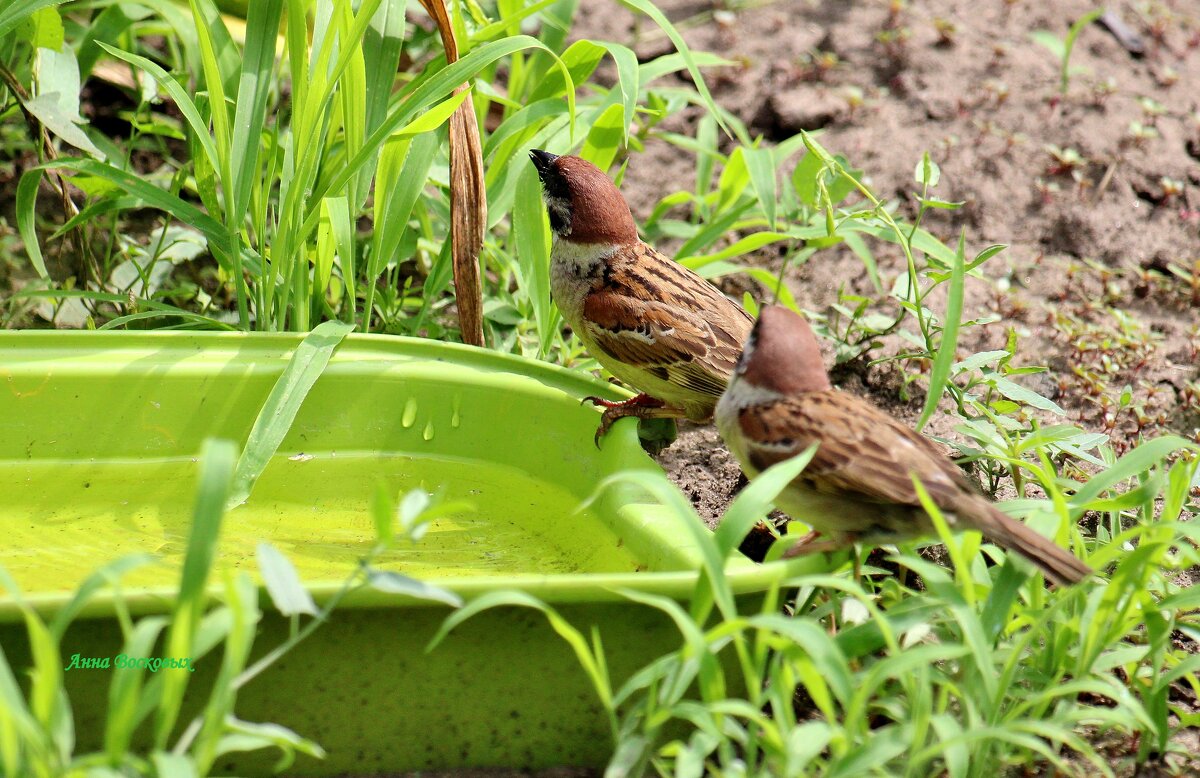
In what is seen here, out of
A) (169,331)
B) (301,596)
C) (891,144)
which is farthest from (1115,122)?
(301,596)

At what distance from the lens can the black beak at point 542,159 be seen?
4336 mm

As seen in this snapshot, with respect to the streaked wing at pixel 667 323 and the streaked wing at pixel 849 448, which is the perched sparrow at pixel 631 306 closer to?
the streaked wing at pixel 667 323

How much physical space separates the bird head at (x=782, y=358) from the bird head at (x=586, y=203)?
42.5 inches

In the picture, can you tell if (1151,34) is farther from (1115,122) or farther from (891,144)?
(891,144)

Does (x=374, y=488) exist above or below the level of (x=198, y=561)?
below

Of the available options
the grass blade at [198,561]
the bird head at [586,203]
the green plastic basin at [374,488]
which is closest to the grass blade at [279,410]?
the green plastic basin at [374,488]

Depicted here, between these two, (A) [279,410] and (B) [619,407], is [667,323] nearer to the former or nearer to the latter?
(B) [619,407]

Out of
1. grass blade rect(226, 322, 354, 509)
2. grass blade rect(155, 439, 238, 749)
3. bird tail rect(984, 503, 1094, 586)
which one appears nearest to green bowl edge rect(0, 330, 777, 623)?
grass blade rect(155, 439, 238, 749)

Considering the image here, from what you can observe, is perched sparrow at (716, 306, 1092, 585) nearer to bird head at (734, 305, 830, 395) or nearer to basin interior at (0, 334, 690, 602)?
bird head at (734, 305, 830, 395)

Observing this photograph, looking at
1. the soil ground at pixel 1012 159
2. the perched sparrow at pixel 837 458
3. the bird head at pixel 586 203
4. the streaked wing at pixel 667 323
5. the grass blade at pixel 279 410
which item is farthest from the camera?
the soil ground at pixel 1012 159

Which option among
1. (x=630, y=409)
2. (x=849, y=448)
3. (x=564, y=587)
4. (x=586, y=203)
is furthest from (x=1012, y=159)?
(x=564, y=587)

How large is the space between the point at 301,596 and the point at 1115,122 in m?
5.10

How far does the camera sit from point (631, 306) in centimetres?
407

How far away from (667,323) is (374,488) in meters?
1.04
